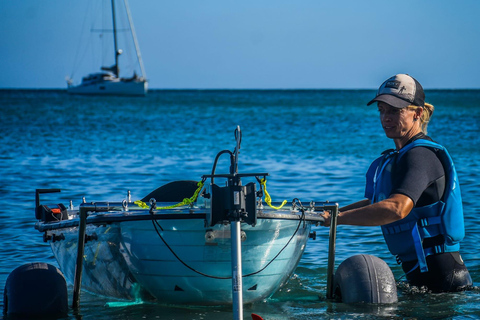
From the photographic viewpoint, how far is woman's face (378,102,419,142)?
509cm

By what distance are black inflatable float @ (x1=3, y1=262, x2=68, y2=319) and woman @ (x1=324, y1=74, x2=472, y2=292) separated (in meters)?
2.15

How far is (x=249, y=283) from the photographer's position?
5539 mm

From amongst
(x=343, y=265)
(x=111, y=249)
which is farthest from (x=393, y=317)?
(x=111, y=249)

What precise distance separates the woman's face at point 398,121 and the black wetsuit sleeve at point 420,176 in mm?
237

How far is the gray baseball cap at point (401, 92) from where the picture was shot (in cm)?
502

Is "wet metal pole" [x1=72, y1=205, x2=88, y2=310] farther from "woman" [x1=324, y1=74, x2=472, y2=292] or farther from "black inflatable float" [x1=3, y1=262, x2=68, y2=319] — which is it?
"woman" [x1=324, y1=74, x2=472, y2=292]

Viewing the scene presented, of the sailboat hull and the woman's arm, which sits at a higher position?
the sailboat hull

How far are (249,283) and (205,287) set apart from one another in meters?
0.32

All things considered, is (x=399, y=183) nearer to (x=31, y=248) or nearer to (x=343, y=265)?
(x=343, y=265)

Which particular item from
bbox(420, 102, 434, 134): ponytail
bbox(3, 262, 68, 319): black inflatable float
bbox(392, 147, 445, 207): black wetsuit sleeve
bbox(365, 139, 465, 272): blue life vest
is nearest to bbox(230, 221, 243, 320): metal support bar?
bbox(392, 147, 445, 207): black wetsuit sleeve

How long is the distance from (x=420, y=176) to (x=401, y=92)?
60 cm

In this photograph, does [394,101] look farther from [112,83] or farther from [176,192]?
[112,83]

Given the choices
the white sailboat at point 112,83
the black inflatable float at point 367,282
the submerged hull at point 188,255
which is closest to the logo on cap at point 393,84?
the submerged hull at point 188,255

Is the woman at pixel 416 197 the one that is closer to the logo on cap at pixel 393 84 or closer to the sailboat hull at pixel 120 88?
the logo on cap at pixel 393 84
